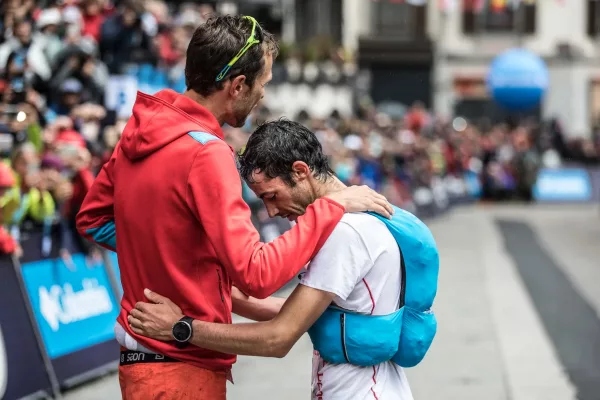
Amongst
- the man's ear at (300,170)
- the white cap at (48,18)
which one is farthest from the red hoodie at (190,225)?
the white cap at (48,18)

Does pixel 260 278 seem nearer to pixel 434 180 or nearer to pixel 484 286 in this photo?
pixel 484 286

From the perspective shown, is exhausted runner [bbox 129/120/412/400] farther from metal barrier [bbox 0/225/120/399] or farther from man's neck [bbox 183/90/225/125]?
metal barrier [bbox 0/225/120/399]

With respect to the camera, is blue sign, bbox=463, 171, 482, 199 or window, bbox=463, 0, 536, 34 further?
window, bbox=463, 0, 536, 34

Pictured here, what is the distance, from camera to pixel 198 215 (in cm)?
270

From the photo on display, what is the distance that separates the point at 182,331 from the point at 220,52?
31.3 inches

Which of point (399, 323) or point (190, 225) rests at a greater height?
point (190, 225)

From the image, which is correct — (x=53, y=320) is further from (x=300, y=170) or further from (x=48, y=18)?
(x=48, y=18)

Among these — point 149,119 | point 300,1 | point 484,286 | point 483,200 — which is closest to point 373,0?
point 300,1

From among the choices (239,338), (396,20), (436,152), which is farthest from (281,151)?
(396,20)

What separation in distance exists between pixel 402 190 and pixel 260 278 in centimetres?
1818

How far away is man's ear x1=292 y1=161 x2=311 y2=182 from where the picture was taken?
110 inches

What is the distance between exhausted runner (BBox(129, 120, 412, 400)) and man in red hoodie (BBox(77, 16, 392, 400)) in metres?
0.04

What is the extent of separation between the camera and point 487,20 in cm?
3894

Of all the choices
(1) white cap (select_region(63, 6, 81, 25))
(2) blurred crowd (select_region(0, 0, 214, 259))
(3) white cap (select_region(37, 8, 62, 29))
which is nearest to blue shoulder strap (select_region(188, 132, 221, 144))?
(2) blurred crowd (select_region(0, 0, 214, 259))
